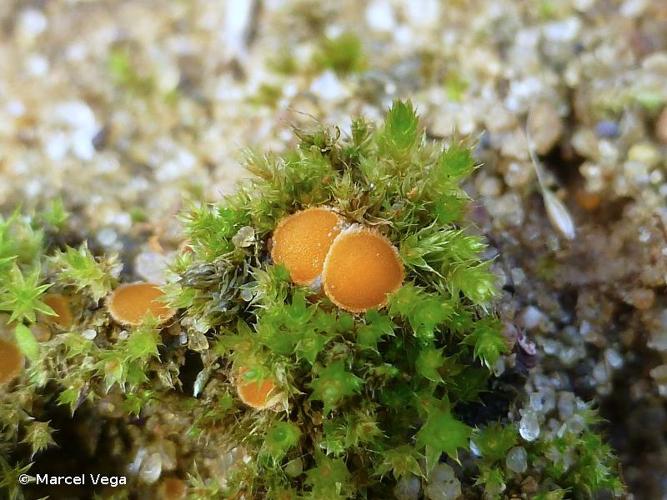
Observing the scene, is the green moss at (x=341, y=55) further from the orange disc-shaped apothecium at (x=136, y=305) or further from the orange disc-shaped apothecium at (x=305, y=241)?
the orange disc-shaped apothecium at (x=136, y=305)

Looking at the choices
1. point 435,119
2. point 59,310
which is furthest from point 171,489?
point 435,119

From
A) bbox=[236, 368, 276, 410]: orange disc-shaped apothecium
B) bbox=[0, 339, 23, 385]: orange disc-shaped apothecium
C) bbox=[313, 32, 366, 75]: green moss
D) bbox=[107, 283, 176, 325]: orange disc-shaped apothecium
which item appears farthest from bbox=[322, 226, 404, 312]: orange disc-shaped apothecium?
bbox=[313, 32, 366, 75]: green moss

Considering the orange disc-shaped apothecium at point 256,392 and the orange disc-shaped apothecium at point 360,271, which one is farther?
the orange disc-shaped apothecium at point 256,392

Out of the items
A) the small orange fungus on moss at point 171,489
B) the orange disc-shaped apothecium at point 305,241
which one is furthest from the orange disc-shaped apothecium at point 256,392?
the small orange fungus on moss at point 171,489

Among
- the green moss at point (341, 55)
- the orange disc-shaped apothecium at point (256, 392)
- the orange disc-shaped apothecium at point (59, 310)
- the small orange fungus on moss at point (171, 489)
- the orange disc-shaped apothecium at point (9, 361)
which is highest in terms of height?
the green moss at point (341, 55)

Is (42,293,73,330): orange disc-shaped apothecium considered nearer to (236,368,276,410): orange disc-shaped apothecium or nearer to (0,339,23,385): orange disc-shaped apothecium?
(0,339,23,385): orange disc-shaped apothecium

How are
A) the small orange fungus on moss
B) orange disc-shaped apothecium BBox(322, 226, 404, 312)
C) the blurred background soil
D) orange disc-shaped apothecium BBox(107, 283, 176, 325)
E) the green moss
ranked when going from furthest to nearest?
the green moss < the blurred background soil < the small orange fungus on moss < orange disc-shaped apothecium BBox(107, 283, 176, 325) < orange disc-shaped apothecium BBox(322, 226, 404, 312)
